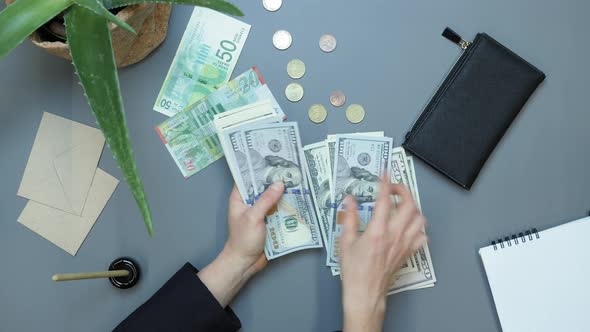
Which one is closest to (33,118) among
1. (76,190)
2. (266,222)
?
(76,190)

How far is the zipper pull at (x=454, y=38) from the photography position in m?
1.00

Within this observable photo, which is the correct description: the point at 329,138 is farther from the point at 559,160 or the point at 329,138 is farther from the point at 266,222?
the point at 559,160

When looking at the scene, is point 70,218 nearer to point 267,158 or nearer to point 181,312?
point 181,312

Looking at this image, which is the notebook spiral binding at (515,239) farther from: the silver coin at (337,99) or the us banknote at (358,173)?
the silver coin at (337,99)

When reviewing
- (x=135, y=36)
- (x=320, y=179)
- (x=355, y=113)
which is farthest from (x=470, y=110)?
(x=135, y=36)

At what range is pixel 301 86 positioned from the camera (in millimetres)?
997

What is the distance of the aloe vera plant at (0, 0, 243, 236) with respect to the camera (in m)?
0.66

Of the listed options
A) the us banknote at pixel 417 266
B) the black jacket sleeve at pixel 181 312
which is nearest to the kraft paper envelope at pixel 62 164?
the black jacket sleeve at pixel 181 312

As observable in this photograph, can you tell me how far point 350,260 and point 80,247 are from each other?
54 cm

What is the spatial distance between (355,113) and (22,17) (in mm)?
597

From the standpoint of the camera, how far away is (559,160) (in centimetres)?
103

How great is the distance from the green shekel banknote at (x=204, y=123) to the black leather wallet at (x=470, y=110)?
0.30 metres

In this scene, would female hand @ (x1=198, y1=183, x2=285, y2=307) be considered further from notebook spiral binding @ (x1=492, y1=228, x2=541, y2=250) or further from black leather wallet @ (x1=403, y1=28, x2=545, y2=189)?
notebook spiral binding @ (x1=492, y1=228, x2=541, y2=250)

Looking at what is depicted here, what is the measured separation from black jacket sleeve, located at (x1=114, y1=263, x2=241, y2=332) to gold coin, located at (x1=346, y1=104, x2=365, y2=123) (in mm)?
432
